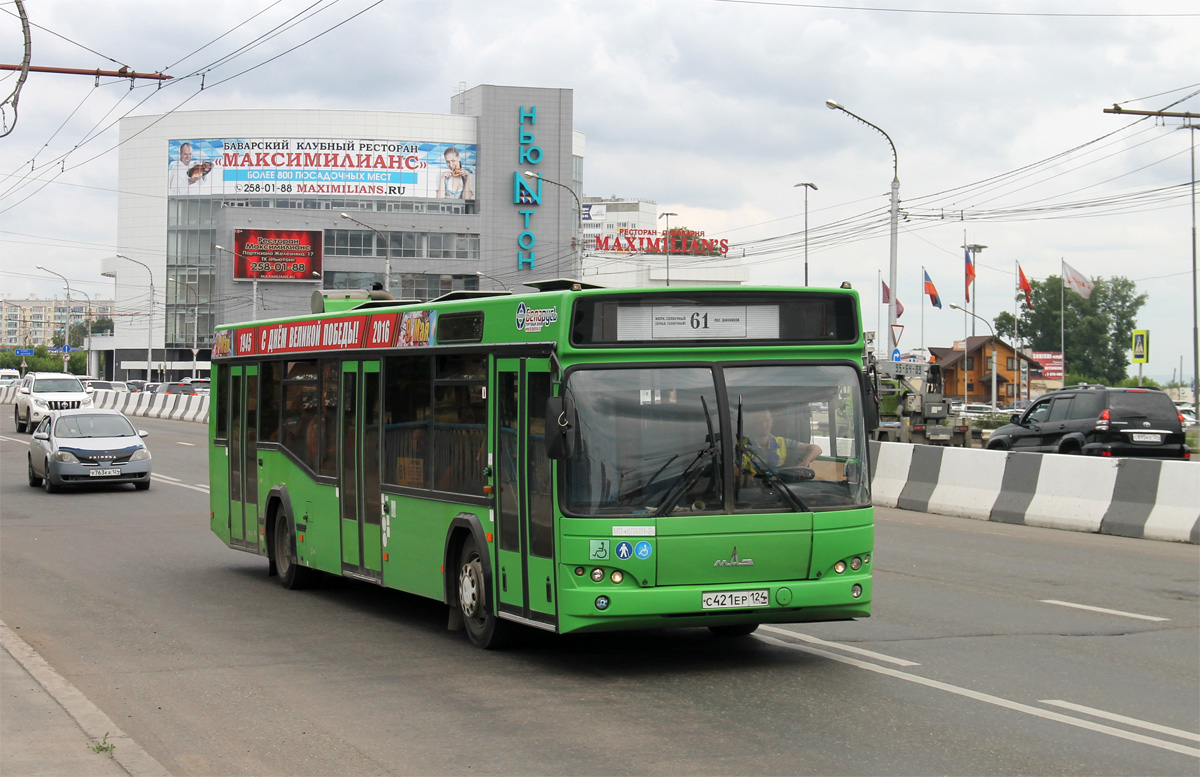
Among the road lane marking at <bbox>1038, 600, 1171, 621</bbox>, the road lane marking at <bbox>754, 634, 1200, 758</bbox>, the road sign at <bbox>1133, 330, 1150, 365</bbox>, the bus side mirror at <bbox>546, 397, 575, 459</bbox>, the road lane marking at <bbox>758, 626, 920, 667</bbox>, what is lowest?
the road lane marking at <bbox>1038, 600, 1171, 621</bbox>

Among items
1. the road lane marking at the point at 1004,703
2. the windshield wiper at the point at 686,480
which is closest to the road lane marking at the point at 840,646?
the road lane marking at the point at 1004,703

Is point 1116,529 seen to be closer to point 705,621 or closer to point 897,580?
point 897,580

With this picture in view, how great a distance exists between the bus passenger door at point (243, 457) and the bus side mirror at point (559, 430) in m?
6.31

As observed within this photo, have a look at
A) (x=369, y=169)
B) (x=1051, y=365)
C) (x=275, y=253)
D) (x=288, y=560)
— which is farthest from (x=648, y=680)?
(x=369, y=169)

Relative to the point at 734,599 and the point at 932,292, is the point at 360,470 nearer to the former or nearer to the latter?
the point at 734,599

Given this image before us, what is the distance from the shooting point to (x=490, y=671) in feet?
27.2

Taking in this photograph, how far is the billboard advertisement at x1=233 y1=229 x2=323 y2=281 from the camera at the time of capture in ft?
326

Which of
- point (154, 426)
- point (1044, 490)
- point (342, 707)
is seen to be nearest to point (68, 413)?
point (1044, 490)

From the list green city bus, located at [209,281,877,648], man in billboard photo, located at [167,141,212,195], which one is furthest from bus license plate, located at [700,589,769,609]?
man in billboard photo, located at [167,141,212,195]

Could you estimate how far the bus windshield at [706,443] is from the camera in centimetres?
781

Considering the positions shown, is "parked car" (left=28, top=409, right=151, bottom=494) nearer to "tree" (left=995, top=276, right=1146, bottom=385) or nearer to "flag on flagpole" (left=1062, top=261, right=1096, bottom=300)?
"flag on flagpole" (left=1062, top=261, right=1096, bottom=300)

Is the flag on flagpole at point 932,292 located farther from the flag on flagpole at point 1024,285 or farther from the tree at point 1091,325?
the tree at point 1091,325

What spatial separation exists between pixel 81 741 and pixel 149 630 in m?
3.87

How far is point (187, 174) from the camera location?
108000 millimetres
